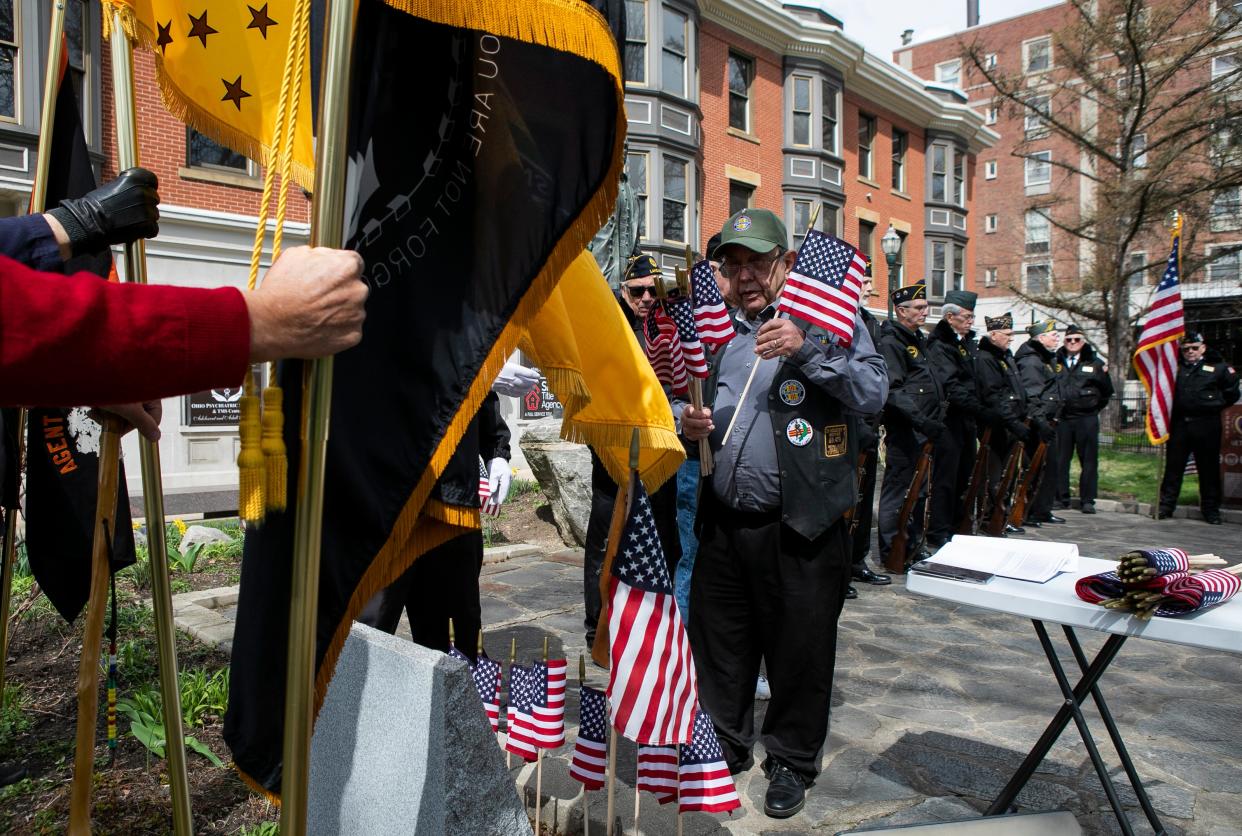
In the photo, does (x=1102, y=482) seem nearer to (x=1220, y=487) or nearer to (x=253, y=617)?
(x=1220, y=487)

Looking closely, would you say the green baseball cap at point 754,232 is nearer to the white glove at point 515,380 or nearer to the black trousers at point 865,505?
the white glove at point 515,380

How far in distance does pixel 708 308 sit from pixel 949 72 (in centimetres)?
4934

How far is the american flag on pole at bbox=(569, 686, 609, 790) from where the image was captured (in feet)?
8.81

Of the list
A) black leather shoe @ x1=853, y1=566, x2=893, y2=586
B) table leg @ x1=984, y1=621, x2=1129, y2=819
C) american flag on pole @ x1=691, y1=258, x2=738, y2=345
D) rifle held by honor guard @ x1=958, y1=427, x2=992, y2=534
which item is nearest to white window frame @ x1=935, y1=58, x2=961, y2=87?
rifle held by honor guard @ x1=958, y1=427, x2=992, y2=534

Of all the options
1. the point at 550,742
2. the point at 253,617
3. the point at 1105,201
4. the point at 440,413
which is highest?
the point at 1105,201

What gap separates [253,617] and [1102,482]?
15.7 meters

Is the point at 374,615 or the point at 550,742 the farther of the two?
the point at 374,615

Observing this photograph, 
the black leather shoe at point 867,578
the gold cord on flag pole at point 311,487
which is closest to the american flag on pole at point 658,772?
the gold cord on flag pole at point 311,487

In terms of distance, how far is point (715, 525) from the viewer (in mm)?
3598

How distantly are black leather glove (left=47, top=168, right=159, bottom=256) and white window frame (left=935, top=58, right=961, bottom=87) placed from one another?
50.0 meters

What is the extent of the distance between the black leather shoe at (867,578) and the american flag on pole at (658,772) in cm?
502

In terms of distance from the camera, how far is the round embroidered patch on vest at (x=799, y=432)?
11.1ft

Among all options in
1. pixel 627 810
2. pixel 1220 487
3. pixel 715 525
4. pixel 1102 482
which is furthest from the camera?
pixel 1102 482

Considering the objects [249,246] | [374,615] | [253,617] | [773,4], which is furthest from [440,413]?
[773,4]
